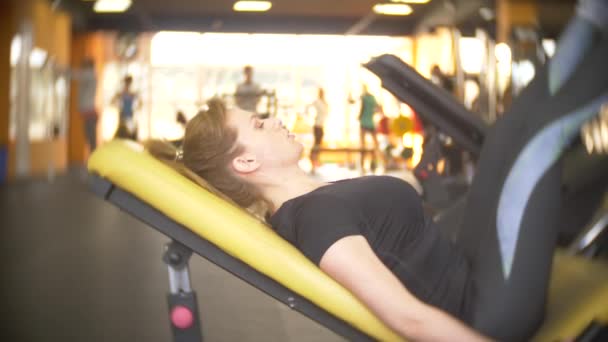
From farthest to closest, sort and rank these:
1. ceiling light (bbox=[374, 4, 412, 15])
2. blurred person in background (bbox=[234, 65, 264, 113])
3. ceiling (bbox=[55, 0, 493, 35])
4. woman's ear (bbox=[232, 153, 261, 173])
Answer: ceiling light (bbox=[374, 4, 412, 15]), ceiling (bbox=[55, 0, 493, 35]), blurred person in background (bbox=[234, 65, 264, 113]), woman's ear (bbox=[232, 153, 261, 173])

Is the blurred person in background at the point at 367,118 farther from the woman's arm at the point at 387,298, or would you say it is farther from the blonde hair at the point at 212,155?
the woman's arm at the point at 387,298

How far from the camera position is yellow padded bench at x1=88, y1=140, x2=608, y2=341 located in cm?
144

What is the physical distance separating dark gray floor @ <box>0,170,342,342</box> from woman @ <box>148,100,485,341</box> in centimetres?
102

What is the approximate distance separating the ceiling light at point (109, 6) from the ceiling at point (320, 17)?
0.54 ft

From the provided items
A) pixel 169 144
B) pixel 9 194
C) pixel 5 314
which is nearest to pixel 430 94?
pixel 169 144

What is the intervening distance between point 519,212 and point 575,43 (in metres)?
0.38

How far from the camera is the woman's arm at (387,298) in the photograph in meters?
1.32

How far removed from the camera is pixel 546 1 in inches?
438

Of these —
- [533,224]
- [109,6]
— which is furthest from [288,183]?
[109,6]

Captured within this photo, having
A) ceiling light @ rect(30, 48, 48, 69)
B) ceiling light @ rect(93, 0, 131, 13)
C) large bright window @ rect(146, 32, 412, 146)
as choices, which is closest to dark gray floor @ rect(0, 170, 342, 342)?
large bright window @ rect(146, 32, 412, 146)

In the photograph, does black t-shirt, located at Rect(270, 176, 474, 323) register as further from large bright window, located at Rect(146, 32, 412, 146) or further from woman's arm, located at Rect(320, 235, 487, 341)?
large bright window, located at Rect(146, 32, 412, 146)

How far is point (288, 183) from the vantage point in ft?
5.10

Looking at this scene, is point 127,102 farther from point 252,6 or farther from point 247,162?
point 247,162

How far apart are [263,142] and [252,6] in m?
6.92
